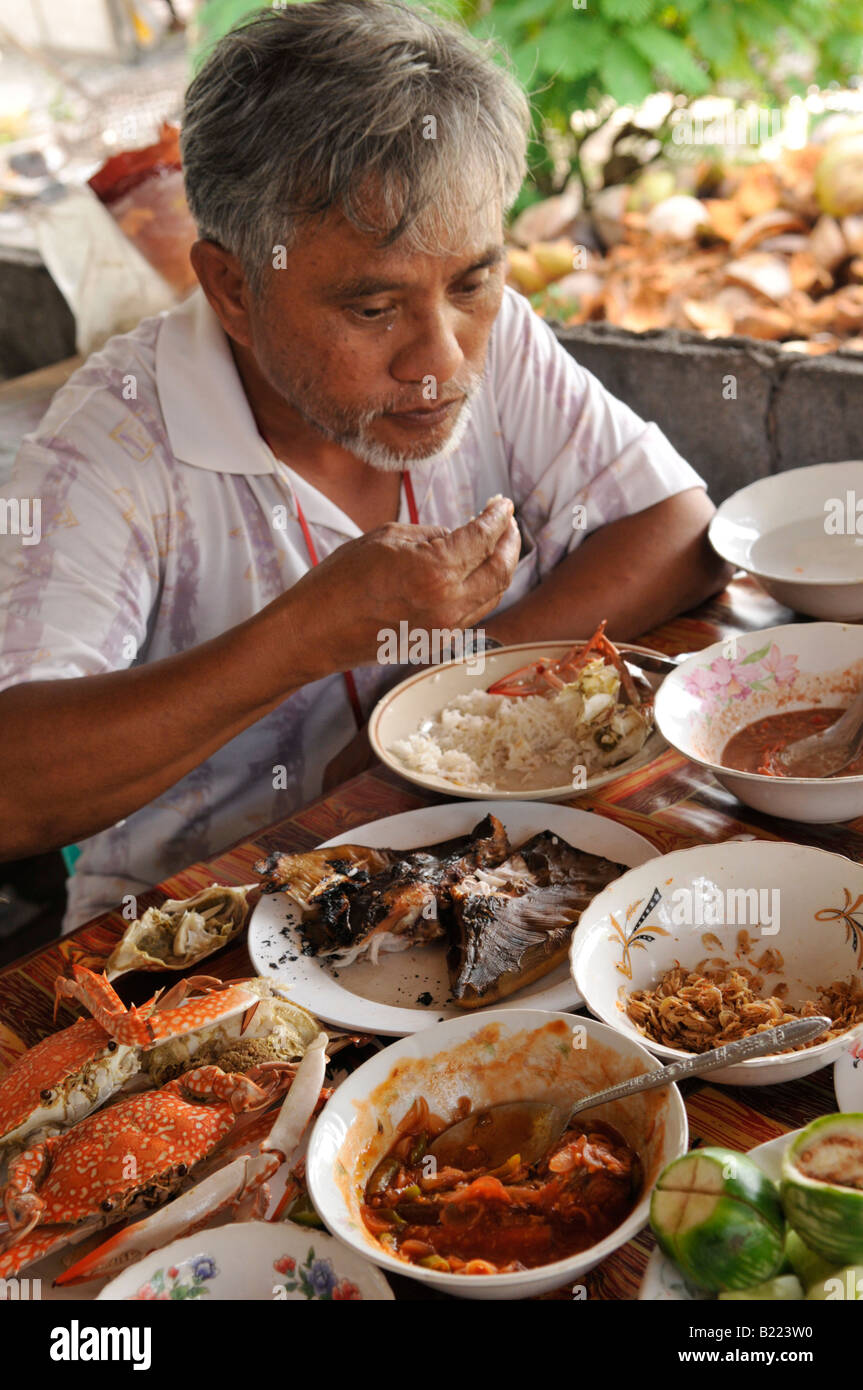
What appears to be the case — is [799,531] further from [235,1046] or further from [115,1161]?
[115,1161]

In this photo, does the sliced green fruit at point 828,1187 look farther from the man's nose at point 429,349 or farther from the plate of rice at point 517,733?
the man's nose at point 429,349

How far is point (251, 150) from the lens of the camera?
1812 millimetres

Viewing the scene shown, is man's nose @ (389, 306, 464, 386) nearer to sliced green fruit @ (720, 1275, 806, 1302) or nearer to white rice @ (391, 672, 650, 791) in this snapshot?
white rice @ (391, 672, 650, 791)

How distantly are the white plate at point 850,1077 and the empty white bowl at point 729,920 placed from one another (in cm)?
15

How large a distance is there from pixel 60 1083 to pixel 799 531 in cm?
171

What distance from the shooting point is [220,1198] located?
42.2 inches

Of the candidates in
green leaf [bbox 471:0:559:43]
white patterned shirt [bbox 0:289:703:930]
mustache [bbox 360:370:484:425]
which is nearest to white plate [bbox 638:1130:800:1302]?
white patterned shirt [bbox 0:289:703:930]

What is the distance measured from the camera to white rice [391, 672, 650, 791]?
1.77m

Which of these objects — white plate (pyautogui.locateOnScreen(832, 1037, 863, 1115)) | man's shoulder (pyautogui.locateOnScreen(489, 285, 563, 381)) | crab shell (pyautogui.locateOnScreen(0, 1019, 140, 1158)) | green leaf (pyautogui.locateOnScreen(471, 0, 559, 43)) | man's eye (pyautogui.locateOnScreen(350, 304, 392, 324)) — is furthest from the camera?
green leaf (pyautogui.locateOnScreen(471, 0, 559, 43))

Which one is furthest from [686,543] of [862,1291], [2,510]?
[862,1291]

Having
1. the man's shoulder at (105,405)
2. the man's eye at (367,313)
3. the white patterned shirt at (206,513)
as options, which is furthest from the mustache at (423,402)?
the man's shoulder at (105,405)

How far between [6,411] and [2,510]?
2252 mm

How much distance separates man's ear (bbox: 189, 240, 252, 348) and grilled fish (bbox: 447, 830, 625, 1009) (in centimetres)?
113

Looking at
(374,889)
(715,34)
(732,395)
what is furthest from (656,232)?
(374,889)
